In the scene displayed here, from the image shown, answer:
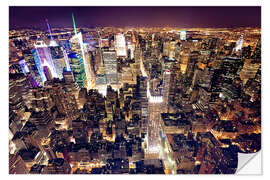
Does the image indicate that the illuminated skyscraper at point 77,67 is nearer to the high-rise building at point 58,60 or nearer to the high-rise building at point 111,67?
the high-rise building at point 58,60

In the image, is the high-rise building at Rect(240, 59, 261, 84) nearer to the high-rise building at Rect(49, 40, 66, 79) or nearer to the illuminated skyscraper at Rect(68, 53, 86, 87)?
the illuminated skyscraper at Rect(68, 53, 86, 87)

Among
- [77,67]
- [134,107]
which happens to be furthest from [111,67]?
[134,107]

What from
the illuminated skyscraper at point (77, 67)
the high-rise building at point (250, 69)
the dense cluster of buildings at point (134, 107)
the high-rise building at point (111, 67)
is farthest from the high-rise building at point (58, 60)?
the high-rise building at point (250, 69)

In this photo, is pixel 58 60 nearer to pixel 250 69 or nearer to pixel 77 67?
pixel 77 67

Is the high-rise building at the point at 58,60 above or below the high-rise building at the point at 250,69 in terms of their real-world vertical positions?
above

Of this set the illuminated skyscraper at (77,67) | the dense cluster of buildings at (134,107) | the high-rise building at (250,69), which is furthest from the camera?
the illuminated skyscraper at (77,67)

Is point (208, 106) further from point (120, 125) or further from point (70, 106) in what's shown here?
point (70, 106)
